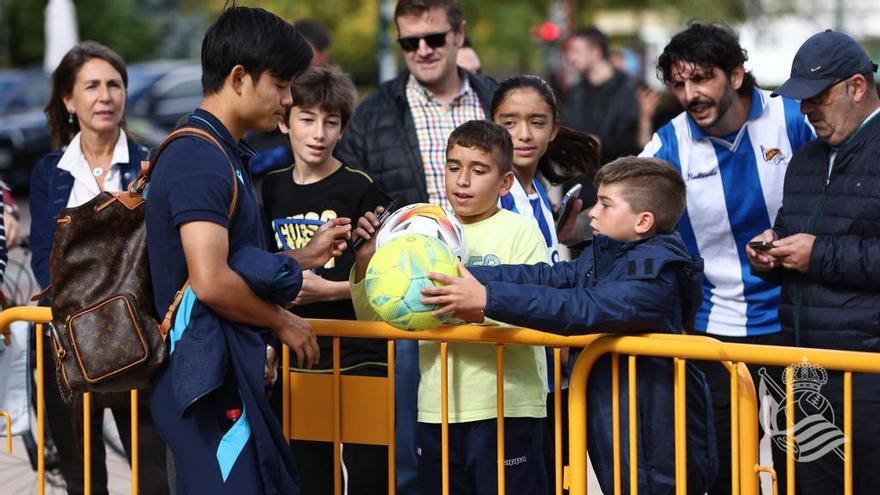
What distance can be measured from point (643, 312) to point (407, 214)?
861mm

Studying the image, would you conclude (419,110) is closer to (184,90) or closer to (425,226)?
(425,226)

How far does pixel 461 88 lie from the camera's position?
669 cm

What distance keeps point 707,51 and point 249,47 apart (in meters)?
2.26

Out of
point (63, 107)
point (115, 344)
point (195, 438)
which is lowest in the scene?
point (195, 438)

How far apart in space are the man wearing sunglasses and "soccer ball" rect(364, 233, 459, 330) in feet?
6.31

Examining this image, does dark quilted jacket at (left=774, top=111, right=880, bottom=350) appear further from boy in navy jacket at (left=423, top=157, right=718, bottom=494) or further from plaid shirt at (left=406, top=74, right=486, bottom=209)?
plaid shirt at (left=406, top=74, right=486, bottom=209)

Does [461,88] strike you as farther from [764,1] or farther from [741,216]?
[764,1]

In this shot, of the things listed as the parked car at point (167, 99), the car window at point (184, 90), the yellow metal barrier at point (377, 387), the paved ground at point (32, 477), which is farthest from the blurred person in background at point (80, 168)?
the car window at point (184, 90)

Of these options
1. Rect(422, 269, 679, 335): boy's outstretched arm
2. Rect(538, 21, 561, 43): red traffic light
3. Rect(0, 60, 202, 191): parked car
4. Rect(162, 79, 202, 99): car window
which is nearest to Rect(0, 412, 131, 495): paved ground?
Rect(422, 269, 679, 335): boy's outstretched arm

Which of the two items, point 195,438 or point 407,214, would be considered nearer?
point 195,438

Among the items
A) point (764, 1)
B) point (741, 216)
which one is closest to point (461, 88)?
point (741, 216)

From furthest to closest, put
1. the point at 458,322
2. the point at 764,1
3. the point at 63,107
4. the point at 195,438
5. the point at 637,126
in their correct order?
the point at 764,1 → the point at 637,126 → the point at 63,107 → the point at 458,322 → the point at 195,438

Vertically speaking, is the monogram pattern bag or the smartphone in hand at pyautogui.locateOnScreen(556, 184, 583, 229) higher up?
the smartphone in hand at pyautogui.locateOnScreen(556, 184, 583, 229)

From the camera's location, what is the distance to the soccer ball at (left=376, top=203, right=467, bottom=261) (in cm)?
445
